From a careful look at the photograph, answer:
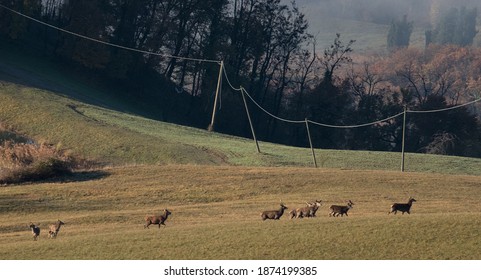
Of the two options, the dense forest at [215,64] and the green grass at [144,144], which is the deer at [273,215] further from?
the dense forest at [215,64]

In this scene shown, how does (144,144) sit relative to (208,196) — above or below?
above

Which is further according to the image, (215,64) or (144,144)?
(215,64)

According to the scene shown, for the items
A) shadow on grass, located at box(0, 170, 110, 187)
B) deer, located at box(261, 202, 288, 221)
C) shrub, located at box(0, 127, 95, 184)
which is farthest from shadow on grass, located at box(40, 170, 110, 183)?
deer, located at box(261, 202, 288, 221)

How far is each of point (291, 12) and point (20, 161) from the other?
69965 millimetres

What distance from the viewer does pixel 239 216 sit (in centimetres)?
4222

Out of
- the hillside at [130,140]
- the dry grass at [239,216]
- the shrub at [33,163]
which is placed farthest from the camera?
the hillside at [130,140]

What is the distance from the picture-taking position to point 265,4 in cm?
12188

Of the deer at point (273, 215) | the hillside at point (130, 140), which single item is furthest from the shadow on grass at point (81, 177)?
the deer at point (273, 215)

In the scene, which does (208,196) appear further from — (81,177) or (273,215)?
(273,215)

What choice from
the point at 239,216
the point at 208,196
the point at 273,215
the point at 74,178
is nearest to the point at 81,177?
the point at 74,178

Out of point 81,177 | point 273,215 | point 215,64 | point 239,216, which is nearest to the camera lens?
point 273,215

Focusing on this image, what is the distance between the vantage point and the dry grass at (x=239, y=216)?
1261 inches

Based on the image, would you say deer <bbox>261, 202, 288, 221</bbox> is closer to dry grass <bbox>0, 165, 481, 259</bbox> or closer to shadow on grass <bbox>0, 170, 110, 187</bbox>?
dry grass <bbox>0, 165, 481, 259</bbox>

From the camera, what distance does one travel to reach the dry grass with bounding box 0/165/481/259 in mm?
32031
